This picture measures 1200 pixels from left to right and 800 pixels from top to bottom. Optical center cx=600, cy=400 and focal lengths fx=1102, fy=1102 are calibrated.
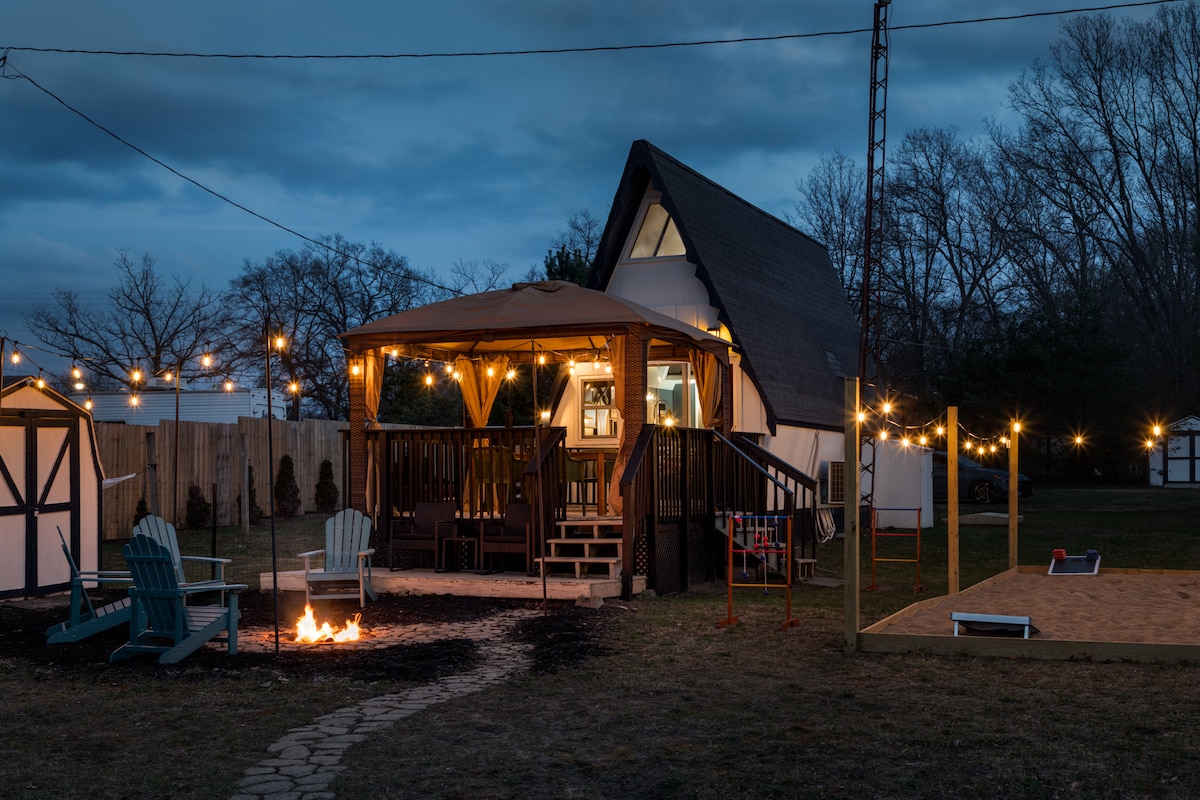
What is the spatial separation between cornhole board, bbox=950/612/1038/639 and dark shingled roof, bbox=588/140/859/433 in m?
8.44

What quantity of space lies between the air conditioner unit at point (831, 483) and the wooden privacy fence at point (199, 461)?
28.6 feet

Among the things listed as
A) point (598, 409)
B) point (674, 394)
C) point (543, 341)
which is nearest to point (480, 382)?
point (543, 341)

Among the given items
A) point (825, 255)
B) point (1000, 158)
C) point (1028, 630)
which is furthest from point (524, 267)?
point (1028, 630)

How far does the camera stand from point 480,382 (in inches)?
629

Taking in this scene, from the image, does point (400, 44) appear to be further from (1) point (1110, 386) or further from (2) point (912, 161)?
(2) point (912, 161)

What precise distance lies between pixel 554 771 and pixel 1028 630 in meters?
4.97

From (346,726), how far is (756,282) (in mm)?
15389

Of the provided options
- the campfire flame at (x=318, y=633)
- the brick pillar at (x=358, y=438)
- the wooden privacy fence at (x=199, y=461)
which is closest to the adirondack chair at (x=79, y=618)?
the campfire flame at (x=318, y=633)

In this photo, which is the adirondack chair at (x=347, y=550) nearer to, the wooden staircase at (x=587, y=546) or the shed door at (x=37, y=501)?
the wooden staircase at (x=587, y=546)

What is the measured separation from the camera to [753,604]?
11406 millimetres

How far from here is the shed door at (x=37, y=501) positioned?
1158 centimetres

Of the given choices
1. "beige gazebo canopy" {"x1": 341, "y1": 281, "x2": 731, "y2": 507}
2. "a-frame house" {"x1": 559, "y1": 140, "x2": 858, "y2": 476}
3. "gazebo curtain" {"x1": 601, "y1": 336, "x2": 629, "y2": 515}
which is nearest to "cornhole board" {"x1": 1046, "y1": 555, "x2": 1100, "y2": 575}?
"beige gazebo canopy" {"x1": 341, "y1": 281, "x2": 731, "y2": 507}

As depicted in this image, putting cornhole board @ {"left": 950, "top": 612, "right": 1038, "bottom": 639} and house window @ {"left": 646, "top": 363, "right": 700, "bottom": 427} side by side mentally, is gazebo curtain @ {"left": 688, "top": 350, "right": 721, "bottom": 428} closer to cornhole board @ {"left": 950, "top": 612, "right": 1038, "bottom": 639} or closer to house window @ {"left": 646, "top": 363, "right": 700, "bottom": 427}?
house window @ {"left": 646, "top": 363, "right": 700, "bottom": 427}

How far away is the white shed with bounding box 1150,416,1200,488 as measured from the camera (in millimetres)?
34594
